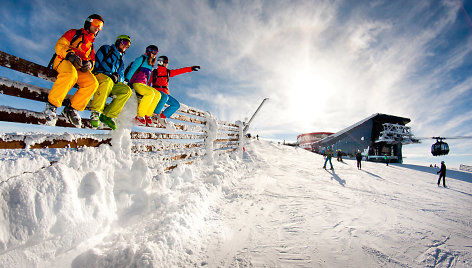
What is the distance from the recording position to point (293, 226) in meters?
2.89

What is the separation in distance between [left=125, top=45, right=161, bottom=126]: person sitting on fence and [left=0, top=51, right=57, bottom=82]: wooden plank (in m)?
1.10

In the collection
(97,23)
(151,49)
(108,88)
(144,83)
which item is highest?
(151,49)

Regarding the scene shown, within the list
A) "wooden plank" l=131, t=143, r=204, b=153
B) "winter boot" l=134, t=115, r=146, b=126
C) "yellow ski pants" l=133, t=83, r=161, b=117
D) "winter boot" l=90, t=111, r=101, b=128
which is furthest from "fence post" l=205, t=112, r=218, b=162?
"winter boot" l=90, t=111, r=101, b=128

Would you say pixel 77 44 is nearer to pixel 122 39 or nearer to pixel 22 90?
pixel 22 90

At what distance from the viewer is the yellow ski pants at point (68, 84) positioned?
1.99m

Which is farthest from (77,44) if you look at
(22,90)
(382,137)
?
(382,137)

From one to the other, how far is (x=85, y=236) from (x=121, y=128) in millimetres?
1596

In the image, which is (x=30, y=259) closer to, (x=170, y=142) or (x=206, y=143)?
(x=170, y=142)

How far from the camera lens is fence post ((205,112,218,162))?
239 inches

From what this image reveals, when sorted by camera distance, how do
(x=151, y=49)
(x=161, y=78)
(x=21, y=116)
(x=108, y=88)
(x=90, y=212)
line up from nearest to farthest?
1. (x=21, y=116)
2. (x=90, y=212)
3. (x=108, y=88)
4. (x=151, y=49)
5. (x=161, y=78)

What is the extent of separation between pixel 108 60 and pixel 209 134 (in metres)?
3.87

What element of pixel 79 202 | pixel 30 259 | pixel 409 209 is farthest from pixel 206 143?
pixel 409 209

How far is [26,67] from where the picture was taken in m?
1.91

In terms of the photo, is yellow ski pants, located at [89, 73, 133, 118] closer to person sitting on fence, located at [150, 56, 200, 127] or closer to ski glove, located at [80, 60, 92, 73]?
ski glove, located at [80, 60, 92, 73]
